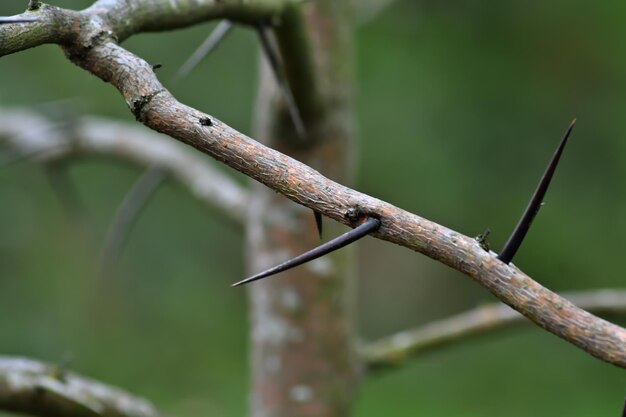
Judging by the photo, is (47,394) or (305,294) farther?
(305,294)

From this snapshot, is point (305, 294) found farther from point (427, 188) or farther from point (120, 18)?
point (427, 188)

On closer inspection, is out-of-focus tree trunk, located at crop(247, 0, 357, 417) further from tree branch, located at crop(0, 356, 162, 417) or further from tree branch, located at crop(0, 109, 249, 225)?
tree branch, located at crop(0, 356, 162, 417)

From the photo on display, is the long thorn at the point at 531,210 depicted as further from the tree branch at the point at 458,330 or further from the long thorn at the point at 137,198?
the long thorn at the point at 137,198

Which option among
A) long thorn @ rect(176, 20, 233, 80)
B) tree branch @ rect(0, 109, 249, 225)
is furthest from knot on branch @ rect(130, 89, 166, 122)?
tree branch @ rect(0, 109, 249, 225)

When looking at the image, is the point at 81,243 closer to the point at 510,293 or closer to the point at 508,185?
the point at 508,185

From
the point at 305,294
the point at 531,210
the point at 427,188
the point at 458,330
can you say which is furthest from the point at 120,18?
the point at 427,188

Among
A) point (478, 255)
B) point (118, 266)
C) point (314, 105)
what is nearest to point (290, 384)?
point (314, 105)
